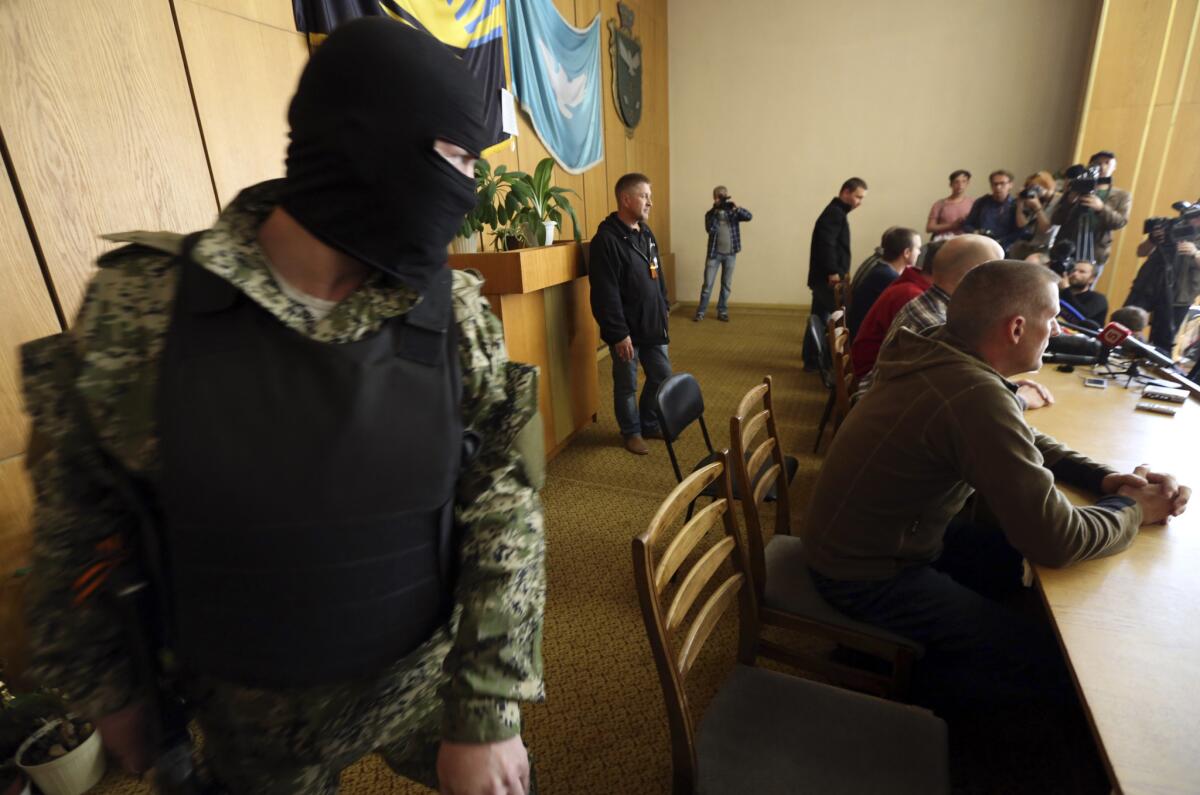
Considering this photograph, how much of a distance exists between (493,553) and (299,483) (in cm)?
23

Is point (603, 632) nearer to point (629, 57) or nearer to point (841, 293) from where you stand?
point (841, 293)

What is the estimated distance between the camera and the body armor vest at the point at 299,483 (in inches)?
22.9

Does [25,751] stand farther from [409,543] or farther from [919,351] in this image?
[919,351]

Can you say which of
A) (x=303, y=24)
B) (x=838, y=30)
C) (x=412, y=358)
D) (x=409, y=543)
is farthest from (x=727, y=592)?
(x=838, y=30)

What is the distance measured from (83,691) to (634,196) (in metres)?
2.92

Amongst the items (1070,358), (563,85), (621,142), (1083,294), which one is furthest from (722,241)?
(1070,358)

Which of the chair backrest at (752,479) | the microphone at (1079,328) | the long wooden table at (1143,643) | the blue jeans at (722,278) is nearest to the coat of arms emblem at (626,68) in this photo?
the blue jeans at (722,278)

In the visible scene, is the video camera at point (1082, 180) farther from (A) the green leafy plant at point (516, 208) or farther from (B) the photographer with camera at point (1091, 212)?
(A) the green leafy plant at point (516, 208)

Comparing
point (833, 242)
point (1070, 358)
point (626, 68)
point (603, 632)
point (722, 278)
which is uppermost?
point (626, 68)

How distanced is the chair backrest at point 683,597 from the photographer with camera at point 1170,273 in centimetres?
398

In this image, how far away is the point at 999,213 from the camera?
5184mm

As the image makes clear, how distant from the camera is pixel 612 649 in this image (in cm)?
187

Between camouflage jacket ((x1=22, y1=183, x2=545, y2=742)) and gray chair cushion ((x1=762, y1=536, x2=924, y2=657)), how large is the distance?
896mm

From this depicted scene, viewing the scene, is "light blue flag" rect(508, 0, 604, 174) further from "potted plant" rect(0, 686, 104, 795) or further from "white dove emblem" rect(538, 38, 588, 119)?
"potted plant" rect(0, 686, 104, 795)
